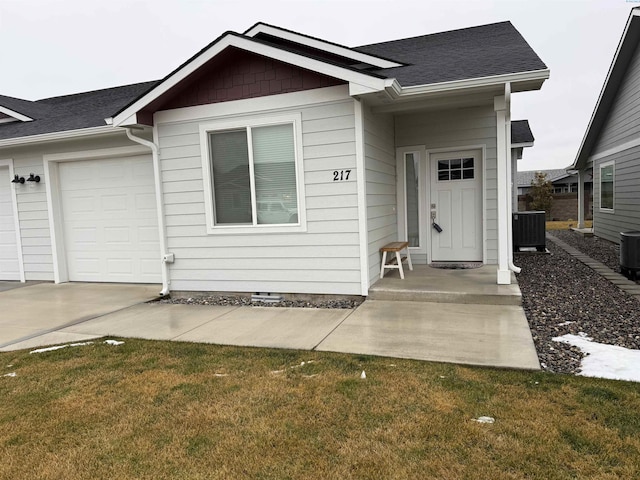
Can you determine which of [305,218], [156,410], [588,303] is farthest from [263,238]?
[588,303]

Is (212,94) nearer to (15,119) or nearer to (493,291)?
(493,291)

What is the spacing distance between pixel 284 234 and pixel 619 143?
1059cm

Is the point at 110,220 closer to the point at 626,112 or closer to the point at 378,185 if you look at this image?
the point at 378,185

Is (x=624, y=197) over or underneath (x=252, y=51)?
underneath

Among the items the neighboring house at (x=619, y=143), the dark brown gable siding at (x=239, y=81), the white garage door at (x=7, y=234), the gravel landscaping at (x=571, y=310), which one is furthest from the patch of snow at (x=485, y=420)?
the neighboring house at (x=619, y=143)

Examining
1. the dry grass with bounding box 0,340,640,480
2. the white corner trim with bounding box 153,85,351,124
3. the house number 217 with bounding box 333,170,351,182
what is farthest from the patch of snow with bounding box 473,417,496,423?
the white corner trim with bounding box 153,85,351,124

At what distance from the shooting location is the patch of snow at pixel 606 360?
3382 mm

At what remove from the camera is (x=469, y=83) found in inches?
212

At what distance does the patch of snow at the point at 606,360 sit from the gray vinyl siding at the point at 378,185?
8.90 feet

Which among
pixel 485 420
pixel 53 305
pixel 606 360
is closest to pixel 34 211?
pixel 53 305

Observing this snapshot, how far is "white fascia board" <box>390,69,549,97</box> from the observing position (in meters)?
5.12

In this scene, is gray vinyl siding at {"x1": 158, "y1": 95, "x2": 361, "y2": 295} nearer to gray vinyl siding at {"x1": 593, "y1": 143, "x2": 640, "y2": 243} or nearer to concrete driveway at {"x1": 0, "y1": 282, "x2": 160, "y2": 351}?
concrete driveway at {"x1": 0, "y1": 282, "x2": 160, "y2": 351}

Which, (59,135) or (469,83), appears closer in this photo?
(469,83)

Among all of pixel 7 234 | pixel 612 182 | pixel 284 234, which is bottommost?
pixel 284 234
